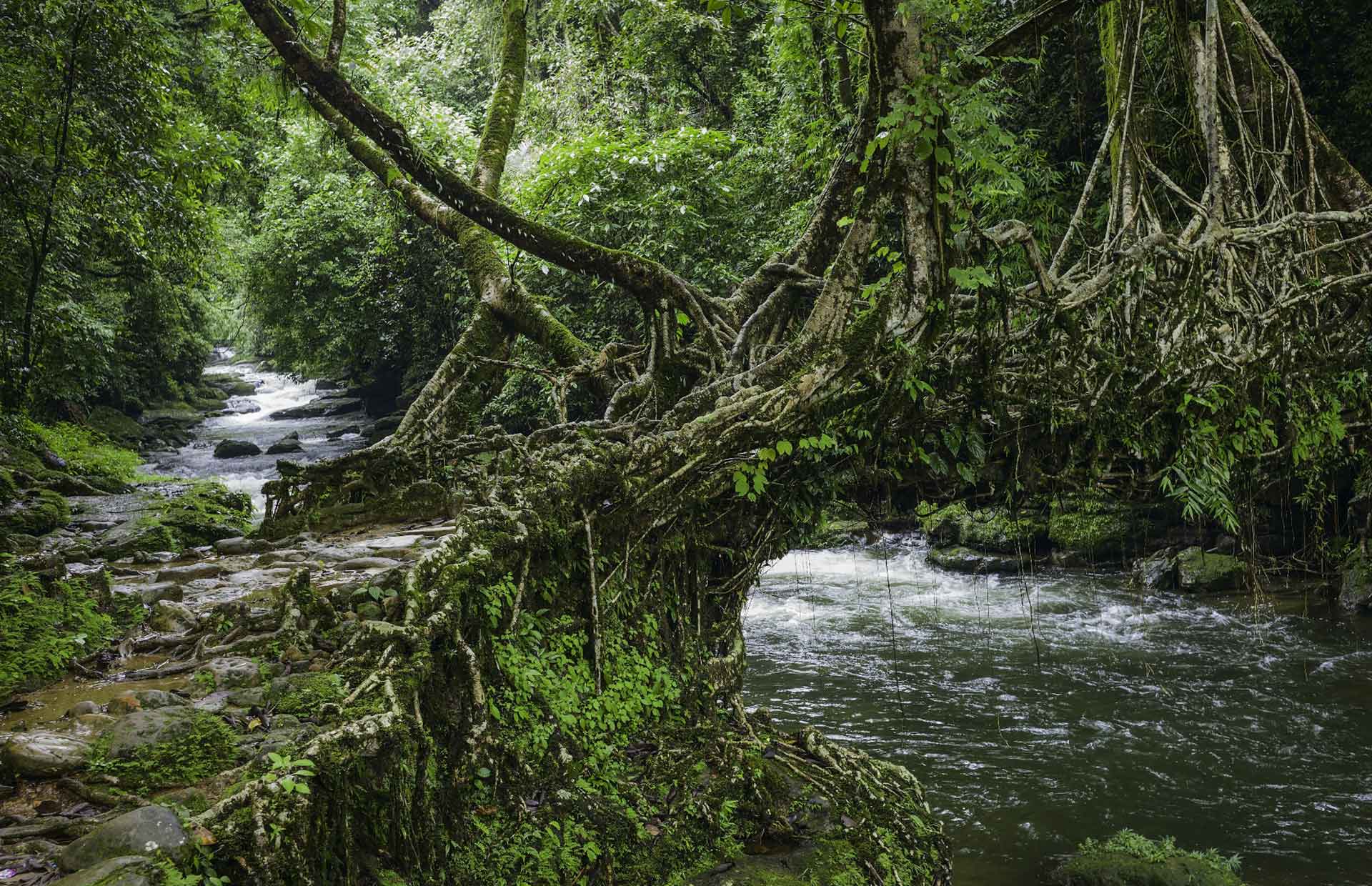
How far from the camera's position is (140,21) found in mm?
8969

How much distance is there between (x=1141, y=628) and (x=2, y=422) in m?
14.5

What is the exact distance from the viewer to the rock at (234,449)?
18891 mm

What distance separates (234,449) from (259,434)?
151 inches

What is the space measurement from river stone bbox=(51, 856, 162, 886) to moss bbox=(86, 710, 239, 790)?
672 mm

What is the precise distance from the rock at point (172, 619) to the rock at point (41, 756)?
130cm

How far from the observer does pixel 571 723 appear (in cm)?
366

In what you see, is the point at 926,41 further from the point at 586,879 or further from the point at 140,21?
the point at 140,21

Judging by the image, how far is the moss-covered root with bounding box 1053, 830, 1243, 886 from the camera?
4.80 m

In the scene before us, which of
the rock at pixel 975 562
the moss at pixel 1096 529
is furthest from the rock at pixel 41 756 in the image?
the rock at pixel 975 562

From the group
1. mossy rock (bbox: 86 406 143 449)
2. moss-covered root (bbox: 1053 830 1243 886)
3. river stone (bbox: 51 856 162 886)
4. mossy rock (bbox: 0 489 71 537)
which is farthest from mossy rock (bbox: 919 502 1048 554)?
mossy rock (bbox: 86 406 143 449)

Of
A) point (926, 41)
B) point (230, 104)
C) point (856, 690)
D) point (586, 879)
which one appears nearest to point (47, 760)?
point (586, 879)

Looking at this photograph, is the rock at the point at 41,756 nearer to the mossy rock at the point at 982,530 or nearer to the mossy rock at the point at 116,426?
the mossy rock at the point at 982,530

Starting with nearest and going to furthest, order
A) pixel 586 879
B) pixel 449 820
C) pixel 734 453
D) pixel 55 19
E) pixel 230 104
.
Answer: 1. pixel 449 820
2. pixel 586 879
3. pixel 734 453
4. pixel 55 19
5. pixel 230 104

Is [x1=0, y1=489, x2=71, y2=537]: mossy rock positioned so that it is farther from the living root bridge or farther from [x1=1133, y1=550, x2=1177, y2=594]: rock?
[x1=1133, y1=550, x2=1177, y2=594]: rock
